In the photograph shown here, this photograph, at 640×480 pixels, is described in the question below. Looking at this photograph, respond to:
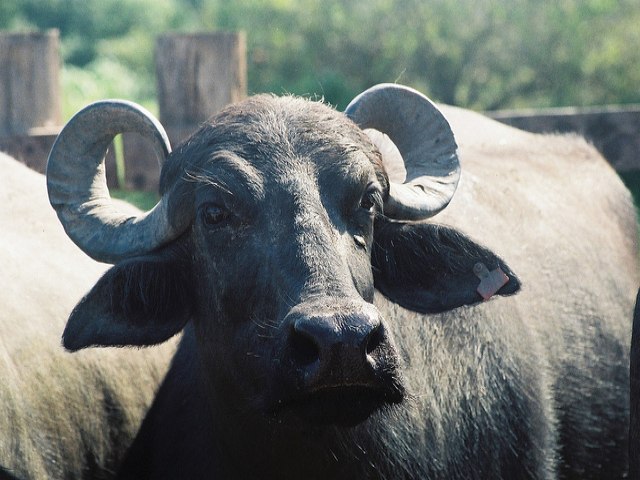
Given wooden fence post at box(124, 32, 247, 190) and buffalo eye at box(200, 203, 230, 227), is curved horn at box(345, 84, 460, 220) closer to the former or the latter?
buffalo eye at box(200, 203, 230, 227)

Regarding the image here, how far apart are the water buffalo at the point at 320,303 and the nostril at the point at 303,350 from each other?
0.01 metres

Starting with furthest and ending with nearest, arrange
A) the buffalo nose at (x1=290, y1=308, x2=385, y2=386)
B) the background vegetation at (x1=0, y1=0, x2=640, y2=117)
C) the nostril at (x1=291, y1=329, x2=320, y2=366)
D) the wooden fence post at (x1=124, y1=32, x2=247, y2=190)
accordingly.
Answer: the background vegetation at (x1=0, y1=0, x2=640, y2=117)
the wooden fence post at (x1=124, y1=32, x2=247, y2=190)
the nostril at (x1=291, y1=329, x2=320, y2=366)
the buffalo nose at (x1=290, y1=308, x2=385, y2=386)

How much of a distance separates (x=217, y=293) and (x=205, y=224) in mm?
289

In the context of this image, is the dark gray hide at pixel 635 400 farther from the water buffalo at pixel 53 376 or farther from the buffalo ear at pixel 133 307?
the water buffalo at pixel 53 376

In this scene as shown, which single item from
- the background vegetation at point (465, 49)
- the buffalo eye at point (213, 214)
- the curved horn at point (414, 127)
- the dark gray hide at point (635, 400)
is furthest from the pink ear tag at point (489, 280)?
the background vegetation at point (465, 49)

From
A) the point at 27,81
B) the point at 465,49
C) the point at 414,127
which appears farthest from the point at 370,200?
the point at 465,49

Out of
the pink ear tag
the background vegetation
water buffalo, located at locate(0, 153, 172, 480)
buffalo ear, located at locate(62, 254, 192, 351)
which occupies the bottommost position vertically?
the background vegetation

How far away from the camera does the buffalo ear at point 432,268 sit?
478 cm

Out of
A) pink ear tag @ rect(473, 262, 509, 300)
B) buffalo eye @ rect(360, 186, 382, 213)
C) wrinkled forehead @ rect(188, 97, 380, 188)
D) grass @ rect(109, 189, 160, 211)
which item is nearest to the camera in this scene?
wrinkled forehead @ rect(188, 97, 380, 188)

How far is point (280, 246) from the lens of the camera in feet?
13.6

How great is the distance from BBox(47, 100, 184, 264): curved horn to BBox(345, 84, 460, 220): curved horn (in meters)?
1.02

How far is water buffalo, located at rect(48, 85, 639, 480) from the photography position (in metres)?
3.99

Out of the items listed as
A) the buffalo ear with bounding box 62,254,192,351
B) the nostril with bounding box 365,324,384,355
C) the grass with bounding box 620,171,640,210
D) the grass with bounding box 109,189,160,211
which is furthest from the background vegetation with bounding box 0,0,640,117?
the nostril with bounding box 365,324,384,355

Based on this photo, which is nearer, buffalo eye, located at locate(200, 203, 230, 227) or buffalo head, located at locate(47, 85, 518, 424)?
buffalo head, located at locate(47, 85, 518, 424)
